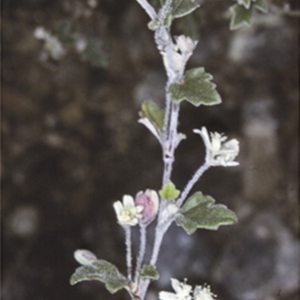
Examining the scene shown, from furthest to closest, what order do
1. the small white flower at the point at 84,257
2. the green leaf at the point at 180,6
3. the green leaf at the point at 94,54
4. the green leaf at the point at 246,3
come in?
the green leaf at the point at 94,54
the green leaf at the point at 246,3
the small white flower at the point at 84,257
the green leaf at the point at 180,6

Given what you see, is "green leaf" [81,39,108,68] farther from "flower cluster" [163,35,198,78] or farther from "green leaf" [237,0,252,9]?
"flower cluster" [163,35,198,78]

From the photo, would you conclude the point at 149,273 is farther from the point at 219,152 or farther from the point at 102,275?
the point at 219,152

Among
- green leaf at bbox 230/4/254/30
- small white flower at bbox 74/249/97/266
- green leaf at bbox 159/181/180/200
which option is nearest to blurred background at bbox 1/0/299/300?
green leaf at bbox 230/4/254/30

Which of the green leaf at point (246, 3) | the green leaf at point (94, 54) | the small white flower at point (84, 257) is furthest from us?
the green leaf at point (94, 54)

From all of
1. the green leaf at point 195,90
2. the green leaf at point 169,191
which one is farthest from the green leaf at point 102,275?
the green leaf at point 195,90

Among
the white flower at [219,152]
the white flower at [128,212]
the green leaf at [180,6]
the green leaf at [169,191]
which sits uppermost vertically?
the green leaf at [180,6]

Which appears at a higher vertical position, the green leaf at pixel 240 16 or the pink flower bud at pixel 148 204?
the green leaf at pixel 240 16

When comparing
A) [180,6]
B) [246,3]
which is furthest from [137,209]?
[246,3]

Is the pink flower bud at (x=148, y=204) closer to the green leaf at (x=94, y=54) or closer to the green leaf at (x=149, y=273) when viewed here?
the green leaf at (x=149, y=273)
